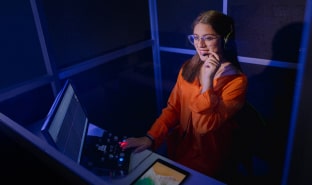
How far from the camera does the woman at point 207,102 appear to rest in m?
1.38

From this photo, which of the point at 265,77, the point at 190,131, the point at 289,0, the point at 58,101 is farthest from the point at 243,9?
the point at 58,101

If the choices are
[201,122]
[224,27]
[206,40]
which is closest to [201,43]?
[206,40]

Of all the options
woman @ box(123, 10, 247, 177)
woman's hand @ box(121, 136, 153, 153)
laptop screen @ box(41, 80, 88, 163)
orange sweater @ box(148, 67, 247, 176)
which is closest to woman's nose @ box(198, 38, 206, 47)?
woman @ box(123, 10, 247, 177)

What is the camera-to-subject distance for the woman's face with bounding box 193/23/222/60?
4.53ft

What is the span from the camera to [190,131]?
1.55 meters

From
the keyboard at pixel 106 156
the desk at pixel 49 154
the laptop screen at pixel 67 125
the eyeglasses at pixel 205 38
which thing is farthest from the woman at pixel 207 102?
the desk at pixel 49 154

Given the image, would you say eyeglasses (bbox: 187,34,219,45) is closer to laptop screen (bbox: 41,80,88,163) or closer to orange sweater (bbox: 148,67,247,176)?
orange sweater (bbox: 148,67,247,176)

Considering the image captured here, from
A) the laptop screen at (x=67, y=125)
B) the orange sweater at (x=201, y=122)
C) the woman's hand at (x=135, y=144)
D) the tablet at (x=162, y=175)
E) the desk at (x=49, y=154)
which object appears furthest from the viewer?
the orange sweater at (x=201, y=122)

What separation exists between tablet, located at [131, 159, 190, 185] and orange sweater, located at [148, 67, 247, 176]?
384 mm

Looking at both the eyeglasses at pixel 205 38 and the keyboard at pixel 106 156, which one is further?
the eyeglasses at pixel 205 38

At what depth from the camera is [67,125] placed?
990 mm

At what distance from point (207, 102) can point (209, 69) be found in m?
0.19

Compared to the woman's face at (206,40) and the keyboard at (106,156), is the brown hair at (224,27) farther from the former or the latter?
the keyboard at (106,156)

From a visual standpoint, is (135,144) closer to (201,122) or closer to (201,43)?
(201,122)
